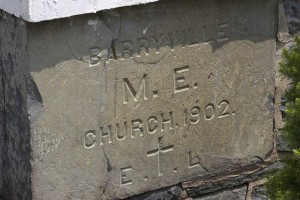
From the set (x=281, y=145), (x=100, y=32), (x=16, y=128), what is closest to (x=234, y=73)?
(x=281, y=145)

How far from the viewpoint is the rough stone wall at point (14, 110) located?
4.01 m

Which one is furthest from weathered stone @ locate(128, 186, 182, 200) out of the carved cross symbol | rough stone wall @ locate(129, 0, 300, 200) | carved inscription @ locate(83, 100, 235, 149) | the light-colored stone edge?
the light-colored stone edge

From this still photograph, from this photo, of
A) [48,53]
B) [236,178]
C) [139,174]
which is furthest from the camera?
[236,178]

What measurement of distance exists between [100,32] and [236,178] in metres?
1.13

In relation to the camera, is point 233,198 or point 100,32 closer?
point 100,32

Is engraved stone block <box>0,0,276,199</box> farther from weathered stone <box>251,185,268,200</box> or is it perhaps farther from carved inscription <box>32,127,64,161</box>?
weathered stone <box>251,185,268,200</box>

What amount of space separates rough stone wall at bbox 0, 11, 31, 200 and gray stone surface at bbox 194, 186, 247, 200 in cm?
93

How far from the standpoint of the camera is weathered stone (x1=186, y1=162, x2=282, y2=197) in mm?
4621

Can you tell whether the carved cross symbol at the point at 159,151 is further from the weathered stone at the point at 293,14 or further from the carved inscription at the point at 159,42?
the weathered stone at the point at 293,14

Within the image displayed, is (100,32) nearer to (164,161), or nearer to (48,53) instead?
(48,53)

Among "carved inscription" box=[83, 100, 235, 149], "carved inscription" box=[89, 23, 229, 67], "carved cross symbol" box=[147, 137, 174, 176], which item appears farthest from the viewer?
"carved cross symbol" box=[147, 137, 174, 176]

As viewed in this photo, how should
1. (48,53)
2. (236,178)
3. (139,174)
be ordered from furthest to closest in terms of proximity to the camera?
(236,178), (139,174), (48,53)

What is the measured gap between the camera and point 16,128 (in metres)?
4.17

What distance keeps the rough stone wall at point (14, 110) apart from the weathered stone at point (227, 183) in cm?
86
